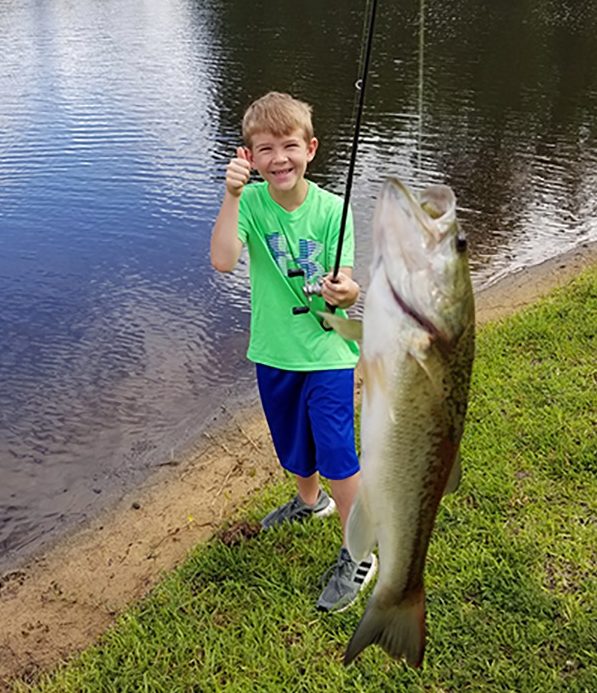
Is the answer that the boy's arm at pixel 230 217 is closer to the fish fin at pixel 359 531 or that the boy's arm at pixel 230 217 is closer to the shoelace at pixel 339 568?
the fish fin at pixel 359 531

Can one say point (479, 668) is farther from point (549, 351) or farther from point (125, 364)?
point (125, 364)

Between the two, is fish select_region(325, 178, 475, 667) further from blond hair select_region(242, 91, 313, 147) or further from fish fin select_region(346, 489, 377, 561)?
blond hair select_region(242, 91, 313, 147)

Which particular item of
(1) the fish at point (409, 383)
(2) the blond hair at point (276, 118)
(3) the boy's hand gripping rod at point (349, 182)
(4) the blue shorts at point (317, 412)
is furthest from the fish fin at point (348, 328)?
(2) the blond hair at point (276, 118)

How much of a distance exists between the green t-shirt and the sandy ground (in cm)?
163

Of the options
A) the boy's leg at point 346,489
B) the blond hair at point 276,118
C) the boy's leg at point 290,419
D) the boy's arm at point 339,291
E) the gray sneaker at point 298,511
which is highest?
the blond hair at point 276,118

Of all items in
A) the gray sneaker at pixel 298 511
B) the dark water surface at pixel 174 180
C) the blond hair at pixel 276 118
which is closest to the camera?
the blond hair at pixel 276 118

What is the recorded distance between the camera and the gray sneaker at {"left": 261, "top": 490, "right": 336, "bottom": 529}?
13.5 ft


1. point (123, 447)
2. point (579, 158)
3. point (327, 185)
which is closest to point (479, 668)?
point (123, 447)

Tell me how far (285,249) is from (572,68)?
2065 centimetres

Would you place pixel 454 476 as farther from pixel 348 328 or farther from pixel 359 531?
pixel 348 328

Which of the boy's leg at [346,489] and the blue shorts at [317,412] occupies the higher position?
the blue shorts at [317,412]

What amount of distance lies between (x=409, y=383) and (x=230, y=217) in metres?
1.49

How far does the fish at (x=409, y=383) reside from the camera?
1.89 meters

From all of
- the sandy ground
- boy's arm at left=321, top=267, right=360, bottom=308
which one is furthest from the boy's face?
the sandy ground
